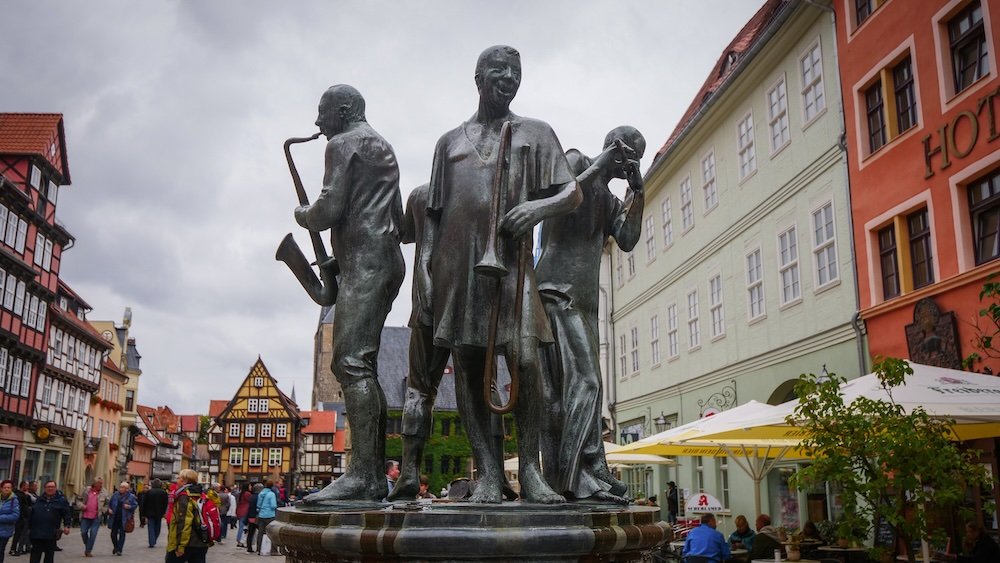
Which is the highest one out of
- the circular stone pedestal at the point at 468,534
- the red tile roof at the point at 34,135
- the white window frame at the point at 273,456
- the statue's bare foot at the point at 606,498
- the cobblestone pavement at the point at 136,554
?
the red tile roof at the point at 34,135

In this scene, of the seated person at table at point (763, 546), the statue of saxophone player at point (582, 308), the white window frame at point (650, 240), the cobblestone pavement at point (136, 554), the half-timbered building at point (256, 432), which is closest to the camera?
the statue of saxophone player at point (582, 308)

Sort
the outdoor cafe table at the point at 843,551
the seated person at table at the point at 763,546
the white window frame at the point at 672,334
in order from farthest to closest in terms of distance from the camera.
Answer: the white window frame at the point at 672,334
the seated person at table at the point at 763,546
the outdoor cafe table at the point at 843,551

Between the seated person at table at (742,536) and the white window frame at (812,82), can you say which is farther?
the white window frame at (812,82)

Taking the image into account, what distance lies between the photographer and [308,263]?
446 cm

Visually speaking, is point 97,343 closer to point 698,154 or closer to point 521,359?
point 698,154

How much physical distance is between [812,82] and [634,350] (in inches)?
534

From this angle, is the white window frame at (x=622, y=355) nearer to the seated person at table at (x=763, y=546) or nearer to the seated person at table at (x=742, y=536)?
the seated person at table at (x=742, y=536)

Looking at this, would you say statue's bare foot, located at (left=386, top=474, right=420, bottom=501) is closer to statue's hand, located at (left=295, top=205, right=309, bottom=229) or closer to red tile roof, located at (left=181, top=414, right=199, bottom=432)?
statue's hand, located at (left=295, top=205, right=309, bottom=229)

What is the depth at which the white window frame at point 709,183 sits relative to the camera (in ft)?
71.2

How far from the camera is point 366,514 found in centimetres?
Result: 323

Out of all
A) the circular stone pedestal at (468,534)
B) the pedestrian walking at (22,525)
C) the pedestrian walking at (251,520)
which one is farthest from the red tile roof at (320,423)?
the circular stone pedestal at (468,534)

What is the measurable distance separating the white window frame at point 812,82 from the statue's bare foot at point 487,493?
47.1 ft

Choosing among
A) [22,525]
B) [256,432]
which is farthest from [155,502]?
[256,432]

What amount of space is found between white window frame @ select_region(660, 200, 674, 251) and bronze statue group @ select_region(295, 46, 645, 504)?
2098cm
